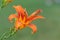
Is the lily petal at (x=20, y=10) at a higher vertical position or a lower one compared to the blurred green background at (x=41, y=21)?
lower

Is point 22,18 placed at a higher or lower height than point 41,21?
lower

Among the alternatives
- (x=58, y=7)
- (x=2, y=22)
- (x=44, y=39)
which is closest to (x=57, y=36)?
(x=44, y=39)

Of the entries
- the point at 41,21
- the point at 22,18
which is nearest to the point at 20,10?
the point at 22,18

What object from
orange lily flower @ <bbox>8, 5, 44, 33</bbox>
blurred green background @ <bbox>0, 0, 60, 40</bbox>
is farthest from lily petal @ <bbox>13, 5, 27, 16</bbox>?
blurred green background @ <bbox>0, 0, 60, 40</bbox>

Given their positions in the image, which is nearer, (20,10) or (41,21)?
(20,10)

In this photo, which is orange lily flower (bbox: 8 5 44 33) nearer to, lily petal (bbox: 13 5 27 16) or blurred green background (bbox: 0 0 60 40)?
lily petal (bbox: 13 5 27 16)

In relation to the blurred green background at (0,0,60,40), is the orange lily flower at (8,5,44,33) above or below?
below

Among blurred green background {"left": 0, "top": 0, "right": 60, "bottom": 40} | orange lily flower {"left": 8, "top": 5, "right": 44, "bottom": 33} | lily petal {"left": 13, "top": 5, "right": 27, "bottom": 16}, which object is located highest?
blurred green background {"left": 0, "top": 0, "right": 60, "bottom": 40}

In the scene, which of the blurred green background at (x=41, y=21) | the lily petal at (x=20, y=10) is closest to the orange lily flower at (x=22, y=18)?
the lily petal at (x=20, y=10)

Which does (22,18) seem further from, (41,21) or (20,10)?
(41,21)

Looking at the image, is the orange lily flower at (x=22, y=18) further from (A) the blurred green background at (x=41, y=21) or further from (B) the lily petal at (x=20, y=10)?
(A) the blurred green background at (x=41, y=21)
